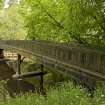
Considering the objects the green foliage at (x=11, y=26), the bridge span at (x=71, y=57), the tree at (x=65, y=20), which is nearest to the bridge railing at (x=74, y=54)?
the bridge span at (x=71, y=57)

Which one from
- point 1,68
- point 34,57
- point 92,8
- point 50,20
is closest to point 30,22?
point 50,20

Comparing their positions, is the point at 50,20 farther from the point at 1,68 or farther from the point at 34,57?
the point at 1,68

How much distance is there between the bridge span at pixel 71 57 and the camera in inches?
497

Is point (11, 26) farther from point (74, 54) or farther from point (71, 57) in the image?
point (74, 54)

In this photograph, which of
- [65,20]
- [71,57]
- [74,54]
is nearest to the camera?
[74,54]

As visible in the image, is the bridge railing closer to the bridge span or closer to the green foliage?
the bridge span

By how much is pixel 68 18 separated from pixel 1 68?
2031 centimetres

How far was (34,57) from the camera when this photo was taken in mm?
22516

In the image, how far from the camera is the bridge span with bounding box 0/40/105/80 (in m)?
12.6

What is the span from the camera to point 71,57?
15.5 metres

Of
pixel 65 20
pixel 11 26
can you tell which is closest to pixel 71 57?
pixel 65 20

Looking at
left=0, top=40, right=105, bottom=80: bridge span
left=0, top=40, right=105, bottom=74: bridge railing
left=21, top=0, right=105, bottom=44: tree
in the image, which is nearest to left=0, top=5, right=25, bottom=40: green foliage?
→ left=21, top=0, right=105, bottom=44: tree

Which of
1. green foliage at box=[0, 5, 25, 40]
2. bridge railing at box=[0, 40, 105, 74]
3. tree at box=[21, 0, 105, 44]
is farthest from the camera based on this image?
green foliage at box=[0, 5, 25, 40]

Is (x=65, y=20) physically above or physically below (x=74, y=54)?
above
